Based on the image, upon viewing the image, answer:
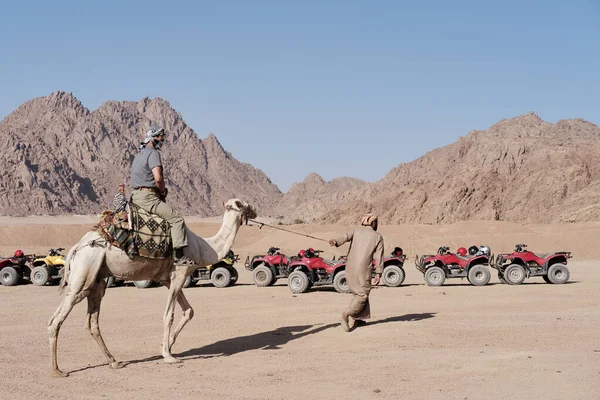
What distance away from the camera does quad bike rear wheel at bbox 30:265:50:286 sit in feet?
71.5

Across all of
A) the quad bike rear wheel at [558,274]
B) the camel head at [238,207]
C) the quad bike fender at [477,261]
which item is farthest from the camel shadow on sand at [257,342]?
the quad bike rear wheel at [558,274]

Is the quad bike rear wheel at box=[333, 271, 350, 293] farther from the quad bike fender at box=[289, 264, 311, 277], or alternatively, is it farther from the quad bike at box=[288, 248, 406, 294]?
the quad bike fender at box=[289, 264, 311, 277]

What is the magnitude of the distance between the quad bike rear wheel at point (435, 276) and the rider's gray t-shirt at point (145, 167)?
13345mm

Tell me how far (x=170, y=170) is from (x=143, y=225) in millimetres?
Result: 192903

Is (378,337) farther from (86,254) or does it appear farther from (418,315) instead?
(86,254)

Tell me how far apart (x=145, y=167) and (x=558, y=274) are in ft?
51.5

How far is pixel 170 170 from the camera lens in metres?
198

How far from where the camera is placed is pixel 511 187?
7331cm

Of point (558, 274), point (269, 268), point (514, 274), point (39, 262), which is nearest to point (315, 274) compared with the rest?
point (269, 268)

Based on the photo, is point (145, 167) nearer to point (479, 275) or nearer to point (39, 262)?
point (479, 275)

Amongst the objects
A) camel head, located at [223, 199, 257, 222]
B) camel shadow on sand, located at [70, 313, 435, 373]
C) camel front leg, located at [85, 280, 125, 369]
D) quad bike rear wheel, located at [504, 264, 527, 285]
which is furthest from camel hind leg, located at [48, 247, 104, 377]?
quad bike rear wheel, located at [504, 264, 527, 285]

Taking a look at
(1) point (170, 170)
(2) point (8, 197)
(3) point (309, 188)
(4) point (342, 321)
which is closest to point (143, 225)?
(4) point (342, 321)

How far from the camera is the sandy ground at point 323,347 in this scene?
7680 mm

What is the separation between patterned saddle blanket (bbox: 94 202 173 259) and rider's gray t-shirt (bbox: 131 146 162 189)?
1.17 ft
